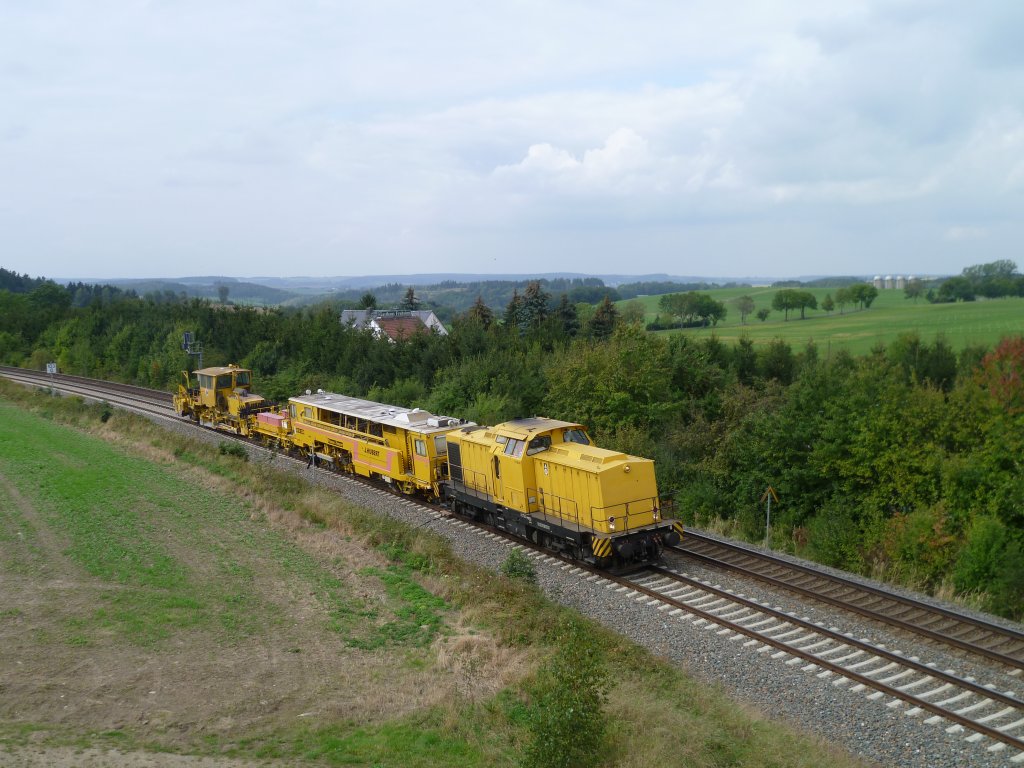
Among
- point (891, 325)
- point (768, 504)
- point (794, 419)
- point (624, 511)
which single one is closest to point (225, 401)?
point (624, 511)

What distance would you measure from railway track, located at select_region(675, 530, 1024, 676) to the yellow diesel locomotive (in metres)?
1.60

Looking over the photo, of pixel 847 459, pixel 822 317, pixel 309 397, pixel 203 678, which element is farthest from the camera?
pixel 822 317

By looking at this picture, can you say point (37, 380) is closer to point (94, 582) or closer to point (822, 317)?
point (94, 582)

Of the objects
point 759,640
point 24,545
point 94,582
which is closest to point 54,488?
point 24,545

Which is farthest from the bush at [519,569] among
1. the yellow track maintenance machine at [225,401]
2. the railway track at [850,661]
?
the yellow track maintenance machine at [225,401]

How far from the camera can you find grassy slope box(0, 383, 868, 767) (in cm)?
931

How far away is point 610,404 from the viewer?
26172mm

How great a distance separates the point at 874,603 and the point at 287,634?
11397 millimetres

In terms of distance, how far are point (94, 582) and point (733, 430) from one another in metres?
18.1

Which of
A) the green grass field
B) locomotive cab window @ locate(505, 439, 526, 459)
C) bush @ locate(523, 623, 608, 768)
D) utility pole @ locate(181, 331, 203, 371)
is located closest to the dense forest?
locomotive cab window @ locate(505, 439, 526, 459)

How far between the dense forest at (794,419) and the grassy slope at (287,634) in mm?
8631

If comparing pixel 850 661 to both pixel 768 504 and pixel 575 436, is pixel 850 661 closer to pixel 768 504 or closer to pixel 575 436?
pixel 768 504

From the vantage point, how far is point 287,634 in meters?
13.0

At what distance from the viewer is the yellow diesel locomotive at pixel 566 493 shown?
53.9 feet
